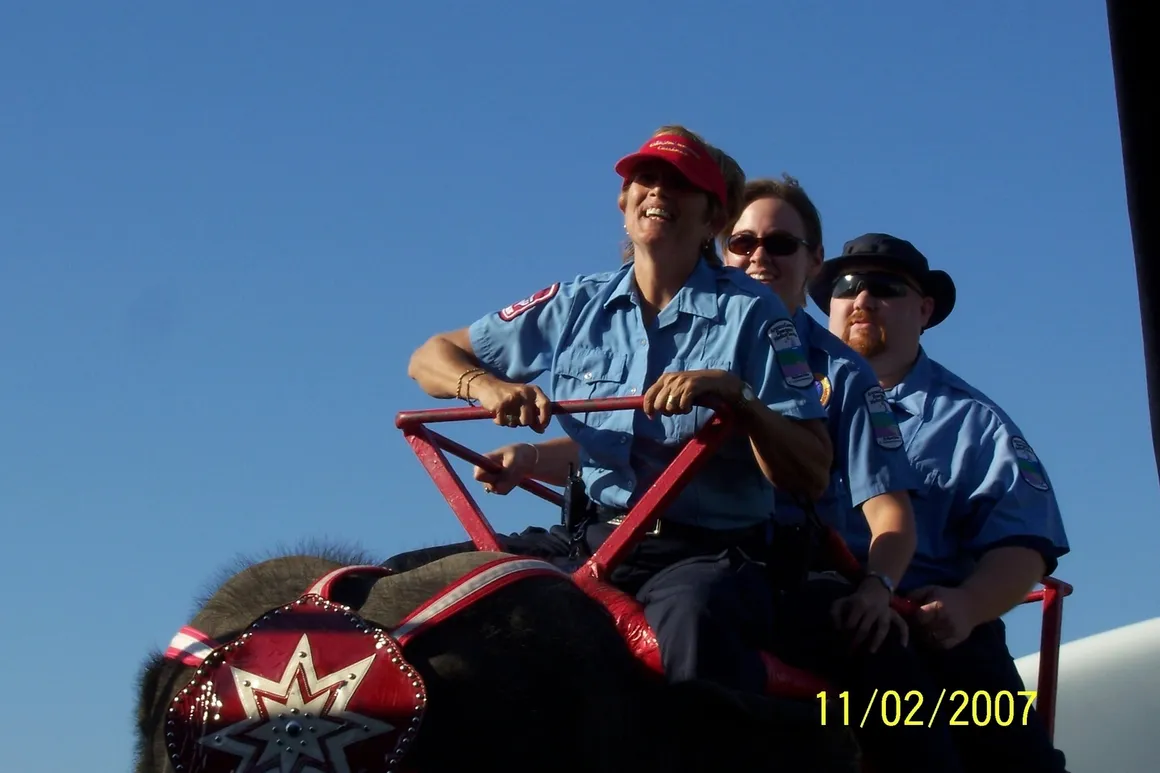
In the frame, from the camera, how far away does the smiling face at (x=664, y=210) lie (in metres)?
4.15

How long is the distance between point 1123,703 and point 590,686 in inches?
201

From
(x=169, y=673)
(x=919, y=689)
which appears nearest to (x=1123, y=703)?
(x=919, y=689)

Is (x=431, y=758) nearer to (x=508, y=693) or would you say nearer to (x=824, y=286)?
(x=508, y=693)

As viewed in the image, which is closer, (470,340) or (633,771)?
(633,771)

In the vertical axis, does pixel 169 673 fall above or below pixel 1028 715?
above

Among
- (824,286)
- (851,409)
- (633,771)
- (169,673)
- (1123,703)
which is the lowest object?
(1123,703)

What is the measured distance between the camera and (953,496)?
5.31 meters

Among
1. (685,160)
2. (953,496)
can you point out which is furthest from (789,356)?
(953,496)

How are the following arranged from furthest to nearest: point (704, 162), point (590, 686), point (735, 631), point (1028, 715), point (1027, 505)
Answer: point (1027, 505)
point (1028, 715)
point (704, 162)
point (735, 631)
point (590, 686)

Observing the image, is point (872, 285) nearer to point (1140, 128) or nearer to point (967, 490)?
point (967, 490)

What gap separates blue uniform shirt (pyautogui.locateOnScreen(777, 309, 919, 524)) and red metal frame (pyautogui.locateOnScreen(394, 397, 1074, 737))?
36cm

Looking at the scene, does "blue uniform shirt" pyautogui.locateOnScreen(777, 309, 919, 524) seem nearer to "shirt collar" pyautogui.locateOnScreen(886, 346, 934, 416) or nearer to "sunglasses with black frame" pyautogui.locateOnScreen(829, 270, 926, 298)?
"shirt collar" pyautogui.locateOnScreen(886, 346, 934, 416)

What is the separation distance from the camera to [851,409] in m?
4.66

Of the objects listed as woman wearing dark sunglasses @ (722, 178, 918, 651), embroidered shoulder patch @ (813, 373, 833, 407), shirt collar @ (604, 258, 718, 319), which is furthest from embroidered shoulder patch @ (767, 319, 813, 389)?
embroidered shoulder patch @ (813, 373, 833, 407)
